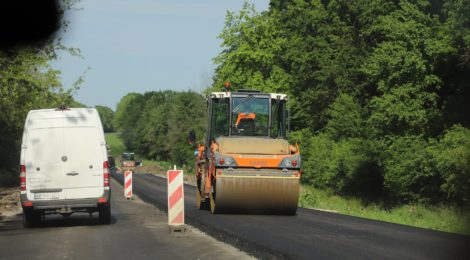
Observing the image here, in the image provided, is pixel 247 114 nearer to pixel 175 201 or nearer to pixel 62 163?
pixel 175 201

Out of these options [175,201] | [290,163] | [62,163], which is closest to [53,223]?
[62,163]

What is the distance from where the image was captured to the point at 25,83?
137 feet

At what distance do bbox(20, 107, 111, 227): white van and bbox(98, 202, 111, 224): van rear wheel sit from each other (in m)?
0.36

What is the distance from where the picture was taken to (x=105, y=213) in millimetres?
17938

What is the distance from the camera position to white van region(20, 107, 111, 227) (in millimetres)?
17031

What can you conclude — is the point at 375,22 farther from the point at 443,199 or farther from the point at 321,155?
the point at 443,199

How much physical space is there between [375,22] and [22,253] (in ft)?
143

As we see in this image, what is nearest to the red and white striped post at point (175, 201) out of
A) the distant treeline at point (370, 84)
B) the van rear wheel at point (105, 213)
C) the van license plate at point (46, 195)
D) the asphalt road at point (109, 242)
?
the asphalt road at point (109, 242)

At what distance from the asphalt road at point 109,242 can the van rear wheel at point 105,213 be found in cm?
22

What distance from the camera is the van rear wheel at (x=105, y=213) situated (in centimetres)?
1767

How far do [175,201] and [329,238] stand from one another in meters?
3.88

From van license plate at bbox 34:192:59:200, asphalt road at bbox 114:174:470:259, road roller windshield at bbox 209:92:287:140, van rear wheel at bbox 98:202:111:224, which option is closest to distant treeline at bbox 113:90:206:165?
road roller windshield at bbox 209:92:287:140

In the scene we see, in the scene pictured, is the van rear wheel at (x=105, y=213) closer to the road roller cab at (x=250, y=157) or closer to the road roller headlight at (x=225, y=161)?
the road roller cab at (x=250, y=157)

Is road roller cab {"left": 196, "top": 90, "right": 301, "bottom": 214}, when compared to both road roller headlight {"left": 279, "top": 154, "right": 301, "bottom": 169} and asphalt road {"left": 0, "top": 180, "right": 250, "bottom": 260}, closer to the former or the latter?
road roller headlight {"left": 279, "top": 154, "right": 301, "bottom": 169}
